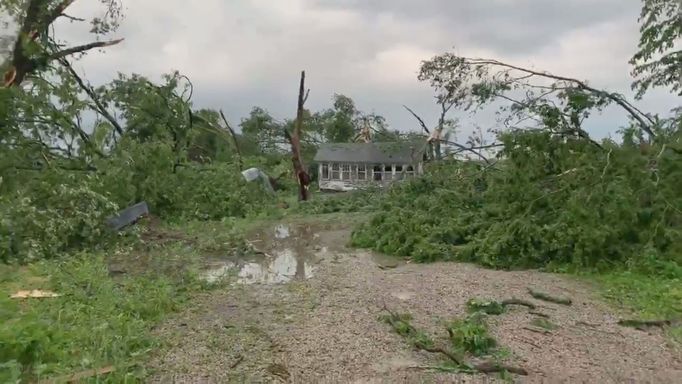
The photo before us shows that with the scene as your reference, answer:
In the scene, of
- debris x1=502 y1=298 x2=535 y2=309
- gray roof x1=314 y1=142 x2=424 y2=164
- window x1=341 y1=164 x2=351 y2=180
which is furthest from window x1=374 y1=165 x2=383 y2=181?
debris x1=502 y1=298 x2=535 y2=309

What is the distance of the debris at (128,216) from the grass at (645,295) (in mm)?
6973

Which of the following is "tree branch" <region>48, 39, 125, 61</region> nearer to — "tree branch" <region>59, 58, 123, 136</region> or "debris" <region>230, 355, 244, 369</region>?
"tree branch" <region>59, 58, 123, 136</region>

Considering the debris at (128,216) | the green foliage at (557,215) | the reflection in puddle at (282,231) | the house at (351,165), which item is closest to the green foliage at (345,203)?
the reflection in puddle at (282,231)

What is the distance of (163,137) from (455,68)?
748cm

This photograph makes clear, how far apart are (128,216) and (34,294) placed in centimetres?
494

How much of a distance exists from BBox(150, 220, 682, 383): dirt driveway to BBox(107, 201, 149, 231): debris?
3244 millimetres

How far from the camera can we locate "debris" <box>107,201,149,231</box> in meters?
9.67

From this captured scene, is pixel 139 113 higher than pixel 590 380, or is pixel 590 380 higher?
pixel 139 113

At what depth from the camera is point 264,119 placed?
25.1 meters

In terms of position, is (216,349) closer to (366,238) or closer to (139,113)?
(366,238)

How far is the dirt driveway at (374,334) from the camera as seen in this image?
3924mm

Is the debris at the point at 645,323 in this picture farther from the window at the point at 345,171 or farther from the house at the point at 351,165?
the window at the point at 345,171

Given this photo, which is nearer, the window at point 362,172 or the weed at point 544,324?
the weed at point 544,324

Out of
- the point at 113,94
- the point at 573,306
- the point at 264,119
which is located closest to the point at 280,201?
the point at 113,94
